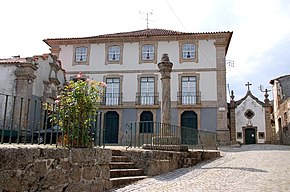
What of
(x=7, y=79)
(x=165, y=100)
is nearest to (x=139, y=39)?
(x=7, y=79)

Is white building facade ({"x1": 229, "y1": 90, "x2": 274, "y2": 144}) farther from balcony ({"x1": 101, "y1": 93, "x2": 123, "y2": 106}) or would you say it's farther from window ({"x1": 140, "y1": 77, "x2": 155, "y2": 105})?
balcony ({"x1": 101, "y1": 93, "x2": 123, "y2": 106})

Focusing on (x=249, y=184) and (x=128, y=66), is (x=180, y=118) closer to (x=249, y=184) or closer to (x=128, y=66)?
(x=128, y=66)

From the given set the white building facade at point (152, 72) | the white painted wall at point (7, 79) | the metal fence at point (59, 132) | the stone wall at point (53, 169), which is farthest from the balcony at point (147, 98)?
the stone wall at point (53, 169)

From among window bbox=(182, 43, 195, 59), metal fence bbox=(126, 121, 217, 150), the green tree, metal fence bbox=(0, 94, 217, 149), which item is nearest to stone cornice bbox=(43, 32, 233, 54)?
window bbox=(182, 43, 195, 59)

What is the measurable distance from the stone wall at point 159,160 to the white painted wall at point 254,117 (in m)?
22.8

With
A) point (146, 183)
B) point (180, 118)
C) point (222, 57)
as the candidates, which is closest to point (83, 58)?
point (180, 118)

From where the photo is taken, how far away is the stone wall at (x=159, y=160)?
25.2ft

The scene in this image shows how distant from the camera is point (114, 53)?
2369 cm

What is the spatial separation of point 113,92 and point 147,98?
2.64 meters

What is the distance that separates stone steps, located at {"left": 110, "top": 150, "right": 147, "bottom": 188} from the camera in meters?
6.42

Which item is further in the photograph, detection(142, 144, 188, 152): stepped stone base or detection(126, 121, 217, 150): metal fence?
detection(126, 121, 217, 150): metal fence

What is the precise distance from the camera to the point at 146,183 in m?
6.68

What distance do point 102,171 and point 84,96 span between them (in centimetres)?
147

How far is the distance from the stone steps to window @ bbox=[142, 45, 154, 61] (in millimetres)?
15816
